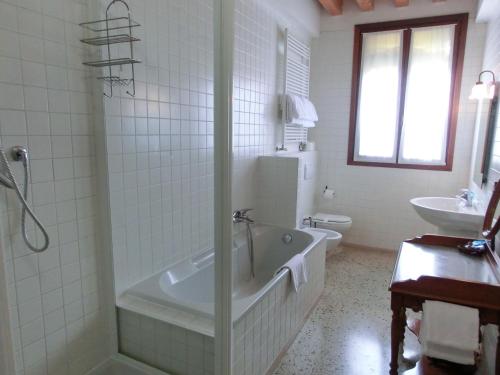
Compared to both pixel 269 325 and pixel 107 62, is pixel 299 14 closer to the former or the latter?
pixel 107 62

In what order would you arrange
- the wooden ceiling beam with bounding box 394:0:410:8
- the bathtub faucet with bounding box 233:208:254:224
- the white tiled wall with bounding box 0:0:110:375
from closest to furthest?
the white tiled wall with bounding box 0:0:110:375, the bathtub faucet with bounding box 233:208:254:224, the wooden ceiling beam with bounding box 394:0:410:8

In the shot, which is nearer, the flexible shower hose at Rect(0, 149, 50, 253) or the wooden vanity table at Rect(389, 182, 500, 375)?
the flexible shower hose at Rect(0, 149, 50, 253)

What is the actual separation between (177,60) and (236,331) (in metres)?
1.60

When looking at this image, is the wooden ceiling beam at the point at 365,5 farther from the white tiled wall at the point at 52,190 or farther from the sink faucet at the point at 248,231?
the white tiled wall at the point at 52,190

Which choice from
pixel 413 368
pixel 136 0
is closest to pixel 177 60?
pixel 136 0

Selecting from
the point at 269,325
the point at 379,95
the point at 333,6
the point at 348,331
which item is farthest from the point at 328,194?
the point at 269,325

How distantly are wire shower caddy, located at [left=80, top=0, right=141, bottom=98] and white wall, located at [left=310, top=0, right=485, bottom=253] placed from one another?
9.53 feet

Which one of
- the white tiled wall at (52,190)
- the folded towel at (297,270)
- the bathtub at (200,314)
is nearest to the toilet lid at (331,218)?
the bathtub at (200,314)

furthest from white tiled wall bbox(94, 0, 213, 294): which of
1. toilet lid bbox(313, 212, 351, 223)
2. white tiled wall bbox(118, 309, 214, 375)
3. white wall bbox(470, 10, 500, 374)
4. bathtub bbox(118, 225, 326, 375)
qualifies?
toilet lid bbox(313, 212, 351, 223)

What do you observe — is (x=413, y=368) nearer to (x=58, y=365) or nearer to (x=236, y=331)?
(x=236, y=331)

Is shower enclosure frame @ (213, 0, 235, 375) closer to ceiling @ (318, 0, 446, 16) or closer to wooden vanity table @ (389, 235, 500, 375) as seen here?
wooden vanity table @ (389, 235, 500, 375)

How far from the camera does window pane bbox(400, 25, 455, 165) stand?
3.70m

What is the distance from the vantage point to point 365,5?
3.73 metres

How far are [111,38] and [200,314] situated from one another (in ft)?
4.71
